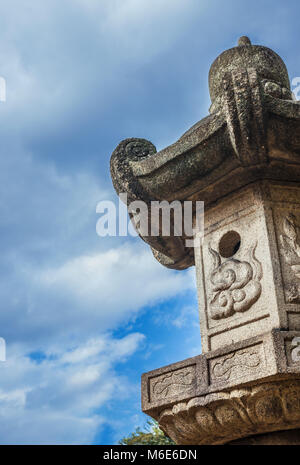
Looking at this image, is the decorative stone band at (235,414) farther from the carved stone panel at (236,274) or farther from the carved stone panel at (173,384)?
the carved stone panel at (236,274)

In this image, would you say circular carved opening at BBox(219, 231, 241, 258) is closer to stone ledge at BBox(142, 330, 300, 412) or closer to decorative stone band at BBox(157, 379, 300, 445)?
stone ledge at BBox(142, 330, 300, 412)

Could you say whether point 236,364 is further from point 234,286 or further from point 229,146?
point 229,146

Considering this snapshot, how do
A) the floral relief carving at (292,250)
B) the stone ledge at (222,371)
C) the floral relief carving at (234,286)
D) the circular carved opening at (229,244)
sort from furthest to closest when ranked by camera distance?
the circular carved opening at (229,244)
the floral relief carving at (234,286)
the floral relief carving at (292,250)
the stone ledge at (222,371)

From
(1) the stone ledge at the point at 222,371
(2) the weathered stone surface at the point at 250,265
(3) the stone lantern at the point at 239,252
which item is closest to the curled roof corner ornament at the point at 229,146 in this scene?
(3) the stone lantern at the point at 239,252

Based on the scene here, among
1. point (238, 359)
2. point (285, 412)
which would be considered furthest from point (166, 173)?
point (285, 412)

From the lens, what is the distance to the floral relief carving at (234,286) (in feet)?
17.4

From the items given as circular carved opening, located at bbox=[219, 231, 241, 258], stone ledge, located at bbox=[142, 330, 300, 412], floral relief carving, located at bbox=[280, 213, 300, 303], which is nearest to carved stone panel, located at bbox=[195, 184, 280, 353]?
circular carved opening, located at bbox=[219, 231, 241, 258]

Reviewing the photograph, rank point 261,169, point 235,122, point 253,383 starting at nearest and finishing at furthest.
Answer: point 253,383, point 235,122, point 261,169

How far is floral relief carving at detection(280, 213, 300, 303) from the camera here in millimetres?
5121

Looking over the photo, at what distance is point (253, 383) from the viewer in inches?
183

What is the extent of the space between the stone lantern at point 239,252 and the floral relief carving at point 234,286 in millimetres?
11

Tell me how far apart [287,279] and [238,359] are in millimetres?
913

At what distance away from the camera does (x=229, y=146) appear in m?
5.43
